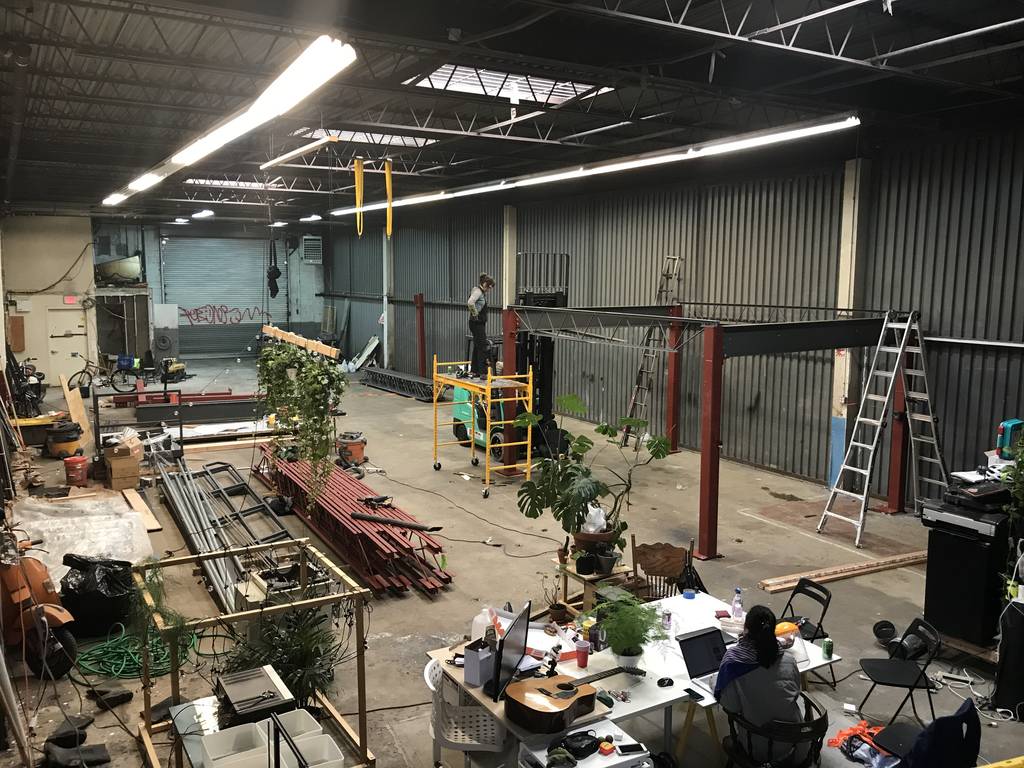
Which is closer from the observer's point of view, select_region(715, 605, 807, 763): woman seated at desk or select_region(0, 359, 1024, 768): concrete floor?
select_region(715, 605, 807, 763): woman seated at desk

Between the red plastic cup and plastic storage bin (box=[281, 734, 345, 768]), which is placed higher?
the red plastic cup

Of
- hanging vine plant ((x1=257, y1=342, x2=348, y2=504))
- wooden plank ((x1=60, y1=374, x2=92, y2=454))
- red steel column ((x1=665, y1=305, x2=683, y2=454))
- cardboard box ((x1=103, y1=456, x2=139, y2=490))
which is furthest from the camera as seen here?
wooden plank ((x1=60, y1=374, x2=92, y2=454))

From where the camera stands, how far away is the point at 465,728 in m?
4.73

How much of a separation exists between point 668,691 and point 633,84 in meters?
6.81

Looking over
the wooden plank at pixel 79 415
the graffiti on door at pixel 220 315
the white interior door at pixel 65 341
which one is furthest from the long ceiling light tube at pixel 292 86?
the graffiti on door at pixel 220 315

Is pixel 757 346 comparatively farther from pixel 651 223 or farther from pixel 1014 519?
pixel 651 223

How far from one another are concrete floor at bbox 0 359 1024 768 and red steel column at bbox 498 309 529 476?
66cm

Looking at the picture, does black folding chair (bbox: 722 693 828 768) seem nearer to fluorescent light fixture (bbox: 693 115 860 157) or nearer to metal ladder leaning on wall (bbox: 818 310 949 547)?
metal ladder leaning on wall (bbox: 818 310 949 547)

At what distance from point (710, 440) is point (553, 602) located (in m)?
2.88

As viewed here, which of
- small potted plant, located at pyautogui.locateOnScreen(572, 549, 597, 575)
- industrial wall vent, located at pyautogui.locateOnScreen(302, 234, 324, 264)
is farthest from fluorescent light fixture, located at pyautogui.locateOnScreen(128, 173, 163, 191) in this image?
industrial wall vent, located at pyautogui.locateOnScreen(302, 234, 324, 264)

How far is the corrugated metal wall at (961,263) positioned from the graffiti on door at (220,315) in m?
22.9

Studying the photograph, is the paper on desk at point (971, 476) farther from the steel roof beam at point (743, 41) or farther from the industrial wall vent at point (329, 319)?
the industrial wall vent at point (329, 319)

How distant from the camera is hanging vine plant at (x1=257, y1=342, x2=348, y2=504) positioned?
770cm

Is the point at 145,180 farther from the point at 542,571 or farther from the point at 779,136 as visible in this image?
the point at 779,136
